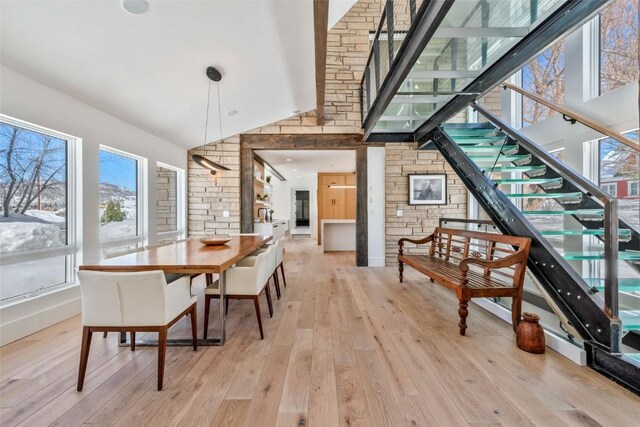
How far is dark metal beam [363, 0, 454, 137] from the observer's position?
186cm

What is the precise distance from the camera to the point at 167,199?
482cm

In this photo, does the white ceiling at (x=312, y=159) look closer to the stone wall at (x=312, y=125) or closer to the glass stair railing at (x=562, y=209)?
the stone wall at (x=312, y=125)

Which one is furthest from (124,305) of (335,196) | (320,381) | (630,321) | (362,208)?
(335,196)

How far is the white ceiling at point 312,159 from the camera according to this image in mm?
6113

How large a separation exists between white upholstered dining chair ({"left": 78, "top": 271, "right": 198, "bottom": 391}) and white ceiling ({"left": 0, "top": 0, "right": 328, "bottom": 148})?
1982mm

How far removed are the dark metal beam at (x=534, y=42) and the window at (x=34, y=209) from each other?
447cm

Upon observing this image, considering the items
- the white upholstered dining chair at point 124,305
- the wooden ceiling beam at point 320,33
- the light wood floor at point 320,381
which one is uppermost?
the wooden ceiling beam at point 320,33

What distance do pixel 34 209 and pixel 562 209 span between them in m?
5.77

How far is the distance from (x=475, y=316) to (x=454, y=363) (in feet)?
3.71

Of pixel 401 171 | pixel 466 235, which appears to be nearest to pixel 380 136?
pixel 401 171

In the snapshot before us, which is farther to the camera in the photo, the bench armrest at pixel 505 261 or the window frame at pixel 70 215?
the window frame at pixel 70 215

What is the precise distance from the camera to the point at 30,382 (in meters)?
1.81

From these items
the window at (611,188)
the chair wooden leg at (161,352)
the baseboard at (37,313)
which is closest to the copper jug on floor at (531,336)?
the window at (611,188)

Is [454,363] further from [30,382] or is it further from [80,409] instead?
[30,382]
